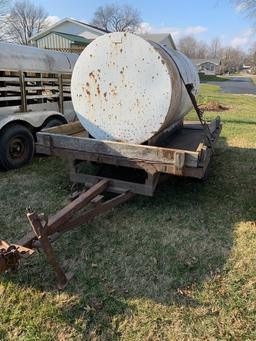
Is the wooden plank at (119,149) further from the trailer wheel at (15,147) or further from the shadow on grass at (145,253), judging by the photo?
the trailer wheel at (15,147)

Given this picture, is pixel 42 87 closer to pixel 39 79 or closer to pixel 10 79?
pixel 39 79

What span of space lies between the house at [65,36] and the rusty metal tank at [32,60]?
53.8ft

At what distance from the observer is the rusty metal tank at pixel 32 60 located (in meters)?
5.29

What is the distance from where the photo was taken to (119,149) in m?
3.73

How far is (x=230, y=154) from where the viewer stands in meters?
6.60

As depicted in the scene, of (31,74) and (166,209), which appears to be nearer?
(166,209)

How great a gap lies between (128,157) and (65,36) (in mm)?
25291

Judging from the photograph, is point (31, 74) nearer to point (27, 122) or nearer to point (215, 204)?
point (27, 122)

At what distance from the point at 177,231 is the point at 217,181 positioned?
70.3 inches

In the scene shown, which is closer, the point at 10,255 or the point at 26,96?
the point at 10,255

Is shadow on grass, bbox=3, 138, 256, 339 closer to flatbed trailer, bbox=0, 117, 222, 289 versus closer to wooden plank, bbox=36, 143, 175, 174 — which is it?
flatbed trailer, bbox=0, 117, 222, 289

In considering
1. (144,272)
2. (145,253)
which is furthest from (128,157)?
(144,272)

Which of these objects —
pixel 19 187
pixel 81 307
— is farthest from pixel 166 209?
pixel 19 187

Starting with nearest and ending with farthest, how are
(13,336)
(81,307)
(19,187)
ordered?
(13,336) → (81,307) → (19,187)
